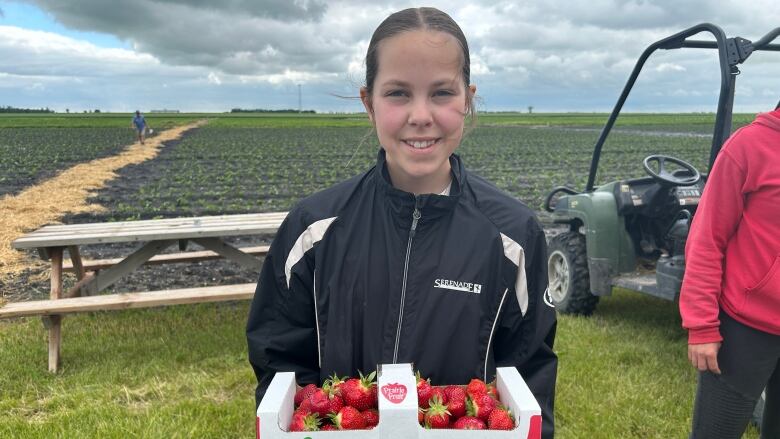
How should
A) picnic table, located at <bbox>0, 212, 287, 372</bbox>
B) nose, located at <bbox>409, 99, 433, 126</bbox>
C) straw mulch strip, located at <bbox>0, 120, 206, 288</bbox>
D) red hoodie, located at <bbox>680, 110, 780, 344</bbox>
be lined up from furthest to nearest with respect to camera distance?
straw mulch strip, located at <bbox>0, 120, 206, 288</bbox>
picnic table, located at <bbox>0, 212, 287, 372</bbox>
red hoodie, located at <bbox>680, 110, 780, 344</bbox>
nose, located at <bbox>409, 99, 433, 126</bbox>

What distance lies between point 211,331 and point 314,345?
3423 mm

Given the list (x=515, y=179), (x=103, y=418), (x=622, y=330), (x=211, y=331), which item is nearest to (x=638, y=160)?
(x=515, y=179)

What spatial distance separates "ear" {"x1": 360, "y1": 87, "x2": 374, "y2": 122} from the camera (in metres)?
1.66

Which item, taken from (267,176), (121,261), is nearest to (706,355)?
(121,261)

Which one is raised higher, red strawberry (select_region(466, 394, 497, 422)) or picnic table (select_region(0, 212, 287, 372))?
red strawberry (select_region(466, 394, 497, 422))

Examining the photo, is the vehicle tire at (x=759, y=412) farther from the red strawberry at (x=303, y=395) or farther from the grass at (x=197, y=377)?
the red strawberry at (x=303, y=395)

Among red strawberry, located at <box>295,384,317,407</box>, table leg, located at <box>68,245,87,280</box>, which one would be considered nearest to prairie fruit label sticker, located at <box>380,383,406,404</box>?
red strawberry, located at <box>295,384,317,407</box>

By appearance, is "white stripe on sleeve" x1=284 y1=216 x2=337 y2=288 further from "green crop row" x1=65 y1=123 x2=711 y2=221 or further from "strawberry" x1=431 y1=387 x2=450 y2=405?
"green crop row" x1=65 y1=123 x2=711 y2=221

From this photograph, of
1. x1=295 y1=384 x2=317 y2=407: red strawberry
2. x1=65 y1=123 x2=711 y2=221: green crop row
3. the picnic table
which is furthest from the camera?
x1=65 y1=123 x2=711 y2=221: green crop row

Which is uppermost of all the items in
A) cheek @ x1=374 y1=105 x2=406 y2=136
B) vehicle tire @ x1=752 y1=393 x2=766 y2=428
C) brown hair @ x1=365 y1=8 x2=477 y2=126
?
brown hair @ x1=365 y1=8 x2=477 y2=126

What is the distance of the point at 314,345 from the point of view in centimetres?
165

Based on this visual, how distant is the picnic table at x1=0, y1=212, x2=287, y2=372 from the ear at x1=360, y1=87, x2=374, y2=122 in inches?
112

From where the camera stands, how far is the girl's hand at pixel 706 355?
2.00 m

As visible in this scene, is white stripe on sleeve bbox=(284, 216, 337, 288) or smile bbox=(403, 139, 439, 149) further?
white stripe on sleeve bbox=(284, 216, 337, 288)
